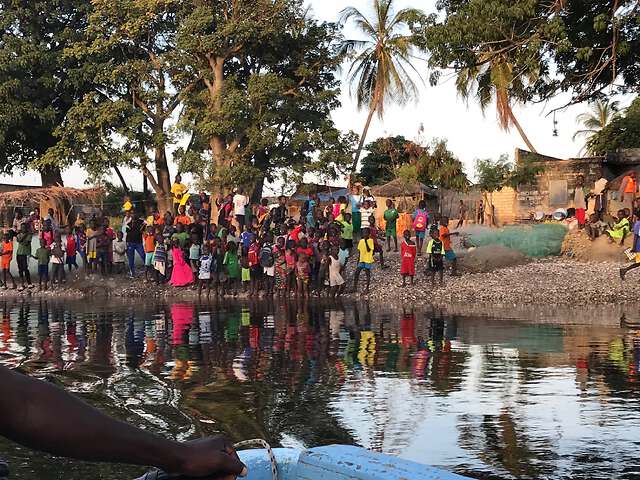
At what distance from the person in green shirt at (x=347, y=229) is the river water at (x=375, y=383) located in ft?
20.1

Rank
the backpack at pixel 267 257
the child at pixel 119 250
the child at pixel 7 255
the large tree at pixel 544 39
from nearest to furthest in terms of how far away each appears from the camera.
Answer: the large tree at pixel 544 39, the backpack at pixel 267 257, the child at pixel 119 250, the child at pixel 7 255

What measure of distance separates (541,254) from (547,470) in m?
17.0

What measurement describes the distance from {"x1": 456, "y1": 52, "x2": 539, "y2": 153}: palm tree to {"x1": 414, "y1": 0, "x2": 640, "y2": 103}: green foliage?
0.25 ft

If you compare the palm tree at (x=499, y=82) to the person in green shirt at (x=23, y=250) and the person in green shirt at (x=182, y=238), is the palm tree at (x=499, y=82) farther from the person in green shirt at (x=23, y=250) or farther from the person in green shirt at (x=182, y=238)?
the person in green shirt at (x=23, y=250)

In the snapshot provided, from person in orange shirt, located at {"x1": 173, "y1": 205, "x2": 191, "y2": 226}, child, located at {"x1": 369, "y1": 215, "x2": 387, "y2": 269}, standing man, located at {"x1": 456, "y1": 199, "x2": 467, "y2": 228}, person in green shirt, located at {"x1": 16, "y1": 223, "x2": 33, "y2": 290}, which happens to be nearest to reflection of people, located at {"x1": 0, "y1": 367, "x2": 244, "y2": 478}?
child, located at {"x1": 369, "y1": 215, "x2": 387, "y2": 269}

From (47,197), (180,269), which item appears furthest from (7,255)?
(180,269)

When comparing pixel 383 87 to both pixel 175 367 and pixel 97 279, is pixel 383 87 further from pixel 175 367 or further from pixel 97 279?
pixel 175 367

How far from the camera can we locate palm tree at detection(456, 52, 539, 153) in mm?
19031

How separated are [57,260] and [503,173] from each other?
15555 millimetres

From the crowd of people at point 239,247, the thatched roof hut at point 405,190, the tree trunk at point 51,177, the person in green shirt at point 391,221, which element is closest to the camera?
the crowd of people at point 239,247

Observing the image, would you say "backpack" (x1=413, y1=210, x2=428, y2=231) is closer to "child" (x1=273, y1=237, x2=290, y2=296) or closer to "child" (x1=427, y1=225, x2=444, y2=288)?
"child" (x1=427, y1=225, x2=444, y2=288)

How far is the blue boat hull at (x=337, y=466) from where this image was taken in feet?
9.52

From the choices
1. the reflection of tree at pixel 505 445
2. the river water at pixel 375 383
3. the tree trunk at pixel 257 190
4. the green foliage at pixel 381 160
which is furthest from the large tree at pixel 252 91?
the reflection of tree at pixel 505 445

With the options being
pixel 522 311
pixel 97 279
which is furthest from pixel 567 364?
pixel 97 279
